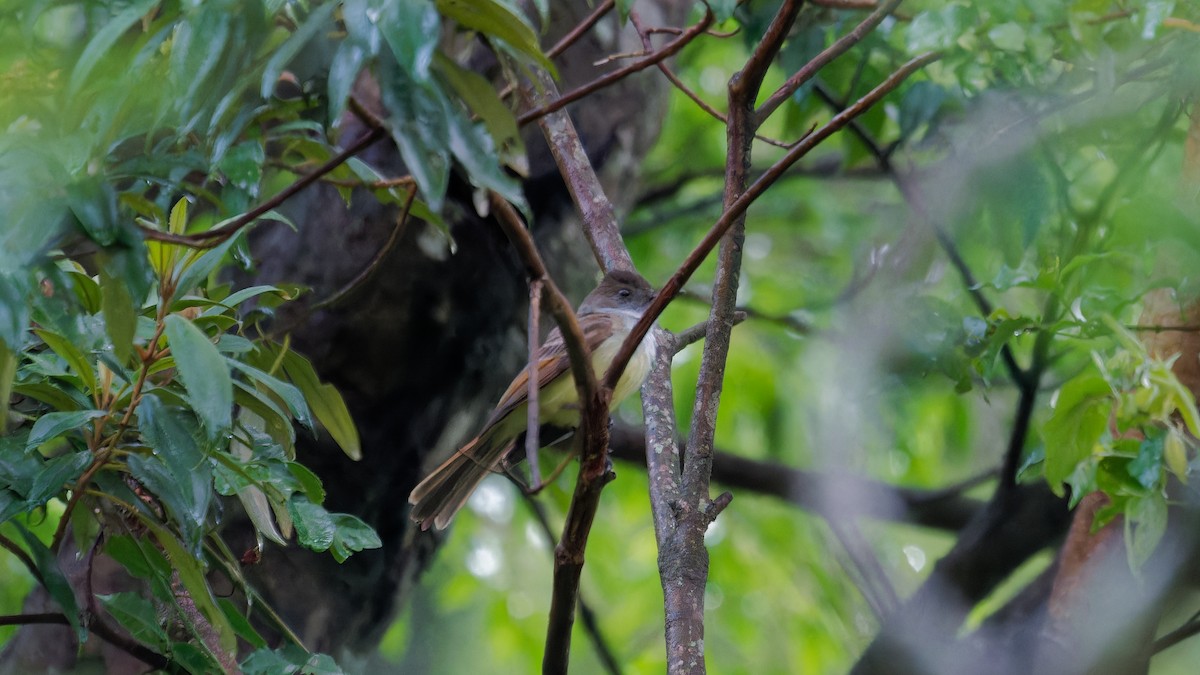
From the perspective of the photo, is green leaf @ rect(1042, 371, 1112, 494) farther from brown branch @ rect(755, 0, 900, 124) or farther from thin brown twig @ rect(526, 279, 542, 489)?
thin brown twig @ rect(526, 279, 542, 489)

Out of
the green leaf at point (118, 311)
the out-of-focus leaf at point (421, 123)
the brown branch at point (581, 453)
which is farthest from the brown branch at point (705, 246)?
the green leaf at point (118, 311)

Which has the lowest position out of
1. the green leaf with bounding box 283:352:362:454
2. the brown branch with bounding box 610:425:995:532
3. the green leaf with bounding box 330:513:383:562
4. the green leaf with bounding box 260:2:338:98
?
the green leaf with bounding box 330:513:383:562

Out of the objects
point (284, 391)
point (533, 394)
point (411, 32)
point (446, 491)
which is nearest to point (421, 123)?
point (411, 32)

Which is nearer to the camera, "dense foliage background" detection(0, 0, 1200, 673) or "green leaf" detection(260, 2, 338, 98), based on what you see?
"green leaf" detection(260, 2, 338, 98)

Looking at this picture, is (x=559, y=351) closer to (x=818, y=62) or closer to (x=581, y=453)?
(x=818, y=62)

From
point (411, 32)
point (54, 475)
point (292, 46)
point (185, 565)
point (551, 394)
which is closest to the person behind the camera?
point (411, 32)

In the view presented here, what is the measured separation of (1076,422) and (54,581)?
2152 millimetres

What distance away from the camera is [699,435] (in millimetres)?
2465

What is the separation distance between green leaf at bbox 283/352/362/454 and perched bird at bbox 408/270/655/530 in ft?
2.08

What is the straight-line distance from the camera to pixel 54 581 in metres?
2.19

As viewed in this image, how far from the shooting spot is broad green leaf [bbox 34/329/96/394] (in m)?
2.11

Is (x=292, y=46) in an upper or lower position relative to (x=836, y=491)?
lower

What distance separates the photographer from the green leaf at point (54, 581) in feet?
7.14

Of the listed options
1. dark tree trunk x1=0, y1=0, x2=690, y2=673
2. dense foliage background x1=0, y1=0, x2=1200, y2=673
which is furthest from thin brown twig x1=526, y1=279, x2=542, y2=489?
dark tree trunk x1=0, y1=0, x2=690, y2=673
